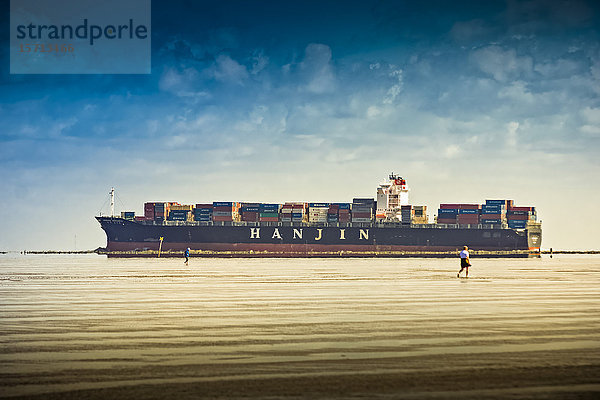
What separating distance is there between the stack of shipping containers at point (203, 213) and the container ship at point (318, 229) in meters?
0.13

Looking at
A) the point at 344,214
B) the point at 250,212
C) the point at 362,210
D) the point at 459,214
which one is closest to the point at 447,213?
the point at 459,214

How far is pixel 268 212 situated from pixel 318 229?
728cm

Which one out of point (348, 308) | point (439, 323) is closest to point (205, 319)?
point (348, 308)

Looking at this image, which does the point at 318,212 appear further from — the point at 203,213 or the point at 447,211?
the point at 447,211

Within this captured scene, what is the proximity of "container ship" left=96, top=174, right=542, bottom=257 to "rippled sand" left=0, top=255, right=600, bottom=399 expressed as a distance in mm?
53591

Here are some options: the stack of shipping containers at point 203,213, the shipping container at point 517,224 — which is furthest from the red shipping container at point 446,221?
the stack of shipping containers at point 203,213

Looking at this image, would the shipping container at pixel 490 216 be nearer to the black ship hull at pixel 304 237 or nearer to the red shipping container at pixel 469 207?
the red shipping container at pixel 469 207

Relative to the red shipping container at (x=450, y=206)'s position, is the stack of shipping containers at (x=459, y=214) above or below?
below

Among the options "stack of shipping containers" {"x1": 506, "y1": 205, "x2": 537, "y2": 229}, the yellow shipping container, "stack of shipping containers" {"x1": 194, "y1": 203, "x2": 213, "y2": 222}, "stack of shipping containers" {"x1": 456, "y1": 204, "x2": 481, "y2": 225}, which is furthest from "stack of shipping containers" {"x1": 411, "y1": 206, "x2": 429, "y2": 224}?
the yellow shipping container

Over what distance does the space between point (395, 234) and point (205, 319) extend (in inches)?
2484

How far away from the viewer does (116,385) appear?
316 inches

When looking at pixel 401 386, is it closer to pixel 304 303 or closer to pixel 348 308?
pixel 348 308

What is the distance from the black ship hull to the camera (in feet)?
241

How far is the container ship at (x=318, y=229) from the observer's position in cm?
7356
